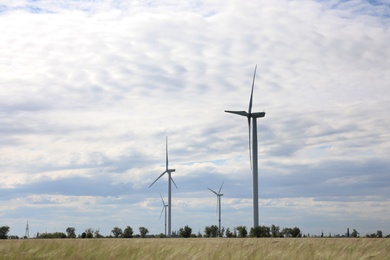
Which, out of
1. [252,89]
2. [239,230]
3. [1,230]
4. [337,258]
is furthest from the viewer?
[1,230]

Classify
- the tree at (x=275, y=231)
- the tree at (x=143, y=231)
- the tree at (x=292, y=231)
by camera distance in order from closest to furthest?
the tree at (x=275, y=231) < the tree at (x=292, y=231) < the tree at (x=143, y=231)

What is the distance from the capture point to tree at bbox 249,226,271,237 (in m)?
85.6

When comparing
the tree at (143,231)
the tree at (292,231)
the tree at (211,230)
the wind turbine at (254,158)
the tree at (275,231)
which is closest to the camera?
the wind turbine at (254,158)

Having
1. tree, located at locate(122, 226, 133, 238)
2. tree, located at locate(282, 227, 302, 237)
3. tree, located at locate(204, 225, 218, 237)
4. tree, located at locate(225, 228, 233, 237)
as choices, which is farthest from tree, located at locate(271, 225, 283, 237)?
tree, located at locate(122, 226, 133, 238)

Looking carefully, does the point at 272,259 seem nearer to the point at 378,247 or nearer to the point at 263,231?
the point at 378,247

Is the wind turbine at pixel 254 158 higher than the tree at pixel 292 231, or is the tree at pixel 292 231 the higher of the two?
the wind turbine at pixel 254 158

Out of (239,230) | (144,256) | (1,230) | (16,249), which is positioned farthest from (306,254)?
(1,230)

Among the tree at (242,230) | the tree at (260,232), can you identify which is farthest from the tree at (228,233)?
the tree at (260,232)

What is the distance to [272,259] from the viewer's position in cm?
1825

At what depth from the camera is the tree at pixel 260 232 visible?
281 ft

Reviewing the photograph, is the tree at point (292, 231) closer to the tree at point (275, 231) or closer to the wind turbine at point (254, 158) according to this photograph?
the tree at point (275, 231)

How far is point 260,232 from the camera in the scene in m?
86.4

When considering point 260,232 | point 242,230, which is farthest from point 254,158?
point 242,230

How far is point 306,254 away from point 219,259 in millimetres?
3707
